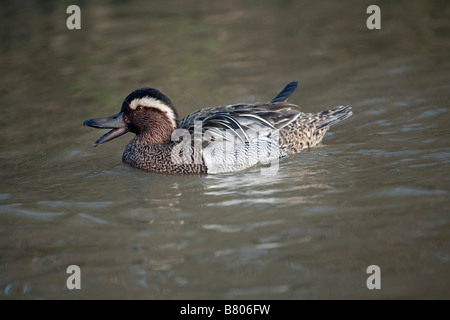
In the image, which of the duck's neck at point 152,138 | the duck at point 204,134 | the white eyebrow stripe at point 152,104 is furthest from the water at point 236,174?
the white eyebrow stripe at point 152,104

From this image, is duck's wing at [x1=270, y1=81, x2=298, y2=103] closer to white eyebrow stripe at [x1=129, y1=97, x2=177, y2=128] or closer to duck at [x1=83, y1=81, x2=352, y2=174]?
duck at [x1=83, y1=81, x2=352, y2=174]

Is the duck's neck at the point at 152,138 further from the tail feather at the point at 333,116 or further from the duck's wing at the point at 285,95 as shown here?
the tail feather at the point at 333,116

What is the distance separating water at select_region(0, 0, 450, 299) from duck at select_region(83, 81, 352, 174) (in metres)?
0.22

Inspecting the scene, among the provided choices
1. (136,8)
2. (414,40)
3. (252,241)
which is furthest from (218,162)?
(136,8)

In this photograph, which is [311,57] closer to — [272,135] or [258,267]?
[272,135]

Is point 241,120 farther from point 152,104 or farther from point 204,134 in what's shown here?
point 152,104

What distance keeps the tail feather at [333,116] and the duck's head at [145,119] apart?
1.80 m

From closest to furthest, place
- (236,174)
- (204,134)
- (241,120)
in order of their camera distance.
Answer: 1. (236,174)
2. (204,134)
3. (241,120)

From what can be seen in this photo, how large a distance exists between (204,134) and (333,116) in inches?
67.7

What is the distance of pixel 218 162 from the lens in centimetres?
679

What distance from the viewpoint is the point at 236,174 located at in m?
6.65

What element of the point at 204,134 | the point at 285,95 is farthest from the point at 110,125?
the point at 285,95

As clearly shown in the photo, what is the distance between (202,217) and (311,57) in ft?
18.0

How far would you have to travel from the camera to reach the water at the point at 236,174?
174 inches
